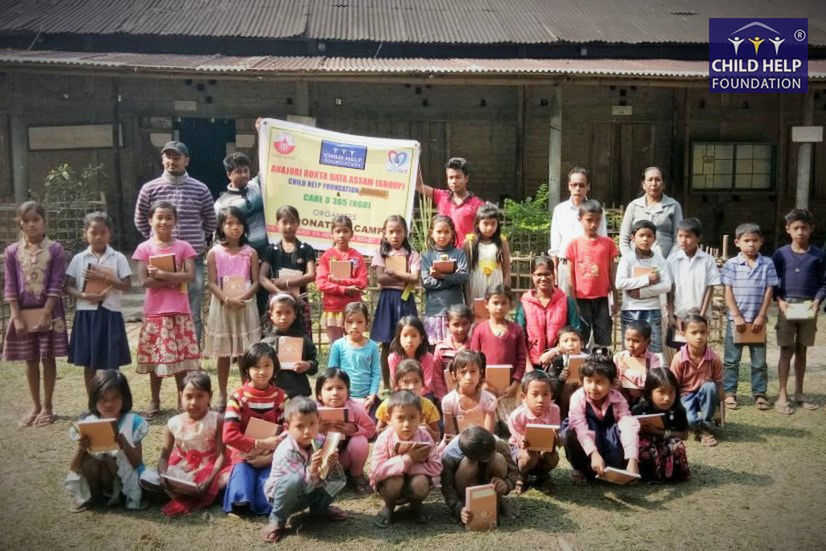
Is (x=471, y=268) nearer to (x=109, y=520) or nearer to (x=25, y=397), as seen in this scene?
(x=109, y=520)

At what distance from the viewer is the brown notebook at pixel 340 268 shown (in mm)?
5504

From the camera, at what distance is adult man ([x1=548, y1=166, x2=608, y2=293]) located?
231 inches

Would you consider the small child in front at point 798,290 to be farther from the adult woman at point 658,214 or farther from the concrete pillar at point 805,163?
the concrete pillar at point 805,163

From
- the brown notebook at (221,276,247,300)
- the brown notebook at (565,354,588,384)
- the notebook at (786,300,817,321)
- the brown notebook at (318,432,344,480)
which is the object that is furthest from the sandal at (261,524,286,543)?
the notebook at (786,300,817,321)

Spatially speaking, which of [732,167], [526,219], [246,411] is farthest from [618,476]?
[732,167]

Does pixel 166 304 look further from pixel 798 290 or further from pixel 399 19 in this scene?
pixel 399 19

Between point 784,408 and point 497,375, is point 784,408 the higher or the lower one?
the lower one

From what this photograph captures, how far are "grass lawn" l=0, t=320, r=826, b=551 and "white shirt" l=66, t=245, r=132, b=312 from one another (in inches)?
36.8

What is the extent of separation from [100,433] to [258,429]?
2.60 feet

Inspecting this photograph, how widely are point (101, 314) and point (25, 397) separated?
53.0 inches

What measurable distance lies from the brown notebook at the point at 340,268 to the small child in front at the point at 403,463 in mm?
1787

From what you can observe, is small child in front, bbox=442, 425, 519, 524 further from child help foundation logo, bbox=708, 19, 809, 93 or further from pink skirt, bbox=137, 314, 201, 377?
child help foundation logo, bbox=708, 19, 809, 93

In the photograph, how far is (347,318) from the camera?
4.84 meters

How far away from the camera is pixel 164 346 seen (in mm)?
5277
